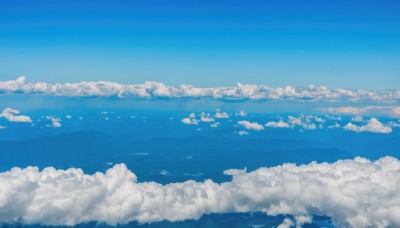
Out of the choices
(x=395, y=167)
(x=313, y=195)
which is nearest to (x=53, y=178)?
(x=313, y=195)

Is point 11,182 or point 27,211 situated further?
point 27,211

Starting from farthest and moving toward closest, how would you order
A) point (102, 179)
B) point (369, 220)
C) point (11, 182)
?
1. point (102, 179)
2. point (369, 220)
3. point (11, 182)

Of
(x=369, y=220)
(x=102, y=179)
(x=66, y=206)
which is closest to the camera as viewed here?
(x=369, y=220)

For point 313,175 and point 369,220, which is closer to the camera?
point 369,220

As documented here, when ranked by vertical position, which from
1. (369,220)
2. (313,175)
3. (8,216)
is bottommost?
(8,216)

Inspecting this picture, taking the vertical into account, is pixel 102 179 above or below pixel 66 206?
above

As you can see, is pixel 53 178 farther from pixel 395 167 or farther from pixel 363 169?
pixel 395 167

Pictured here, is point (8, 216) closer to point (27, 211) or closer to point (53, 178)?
point (27, 211)

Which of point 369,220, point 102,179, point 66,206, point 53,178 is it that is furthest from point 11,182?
point 369,220

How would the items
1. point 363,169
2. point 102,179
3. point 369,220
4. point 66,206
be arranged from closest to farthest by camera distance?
point 369,220 < point 363,169 < point 102,179 < point 66,206
